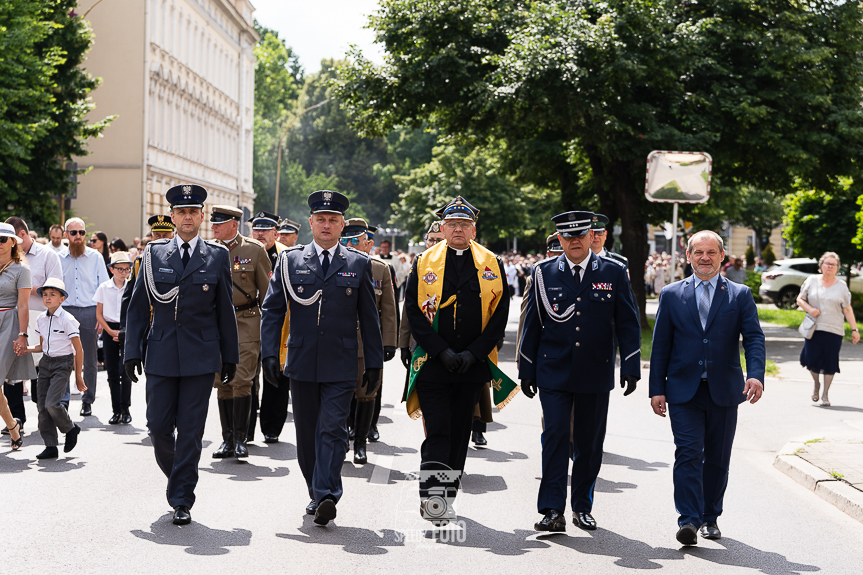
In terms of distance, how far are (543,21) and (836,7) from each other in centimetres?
725

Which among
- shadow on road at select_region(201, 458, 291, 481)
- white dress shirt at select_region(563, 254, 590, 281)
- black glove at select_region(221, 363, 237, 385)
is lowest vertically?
shadow on road at select_region(201, 458, 291, 481)

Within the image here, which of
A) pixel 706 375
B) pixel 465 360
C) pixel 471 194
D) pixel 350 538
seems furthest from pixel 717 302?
pixel 471 194

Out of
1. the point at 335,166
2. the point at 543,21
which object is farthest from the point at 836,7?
the point at 335,166

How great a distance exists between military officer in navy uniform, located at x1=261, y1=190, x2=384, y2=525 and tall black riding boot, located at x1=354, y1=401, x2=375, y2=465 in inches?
78.2

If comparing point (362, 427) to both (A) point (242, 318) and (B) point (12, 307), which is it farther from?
(B) point (12, 307)

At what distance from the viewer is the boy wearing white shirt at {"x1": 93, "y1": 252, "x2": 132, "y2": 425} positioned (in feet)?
35.4

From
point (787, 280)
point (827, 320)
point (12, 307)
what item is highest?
point (787, 280)

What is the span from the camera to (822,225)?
35094 millimetres

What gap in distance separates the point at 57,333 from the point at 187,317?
3008 millimetres

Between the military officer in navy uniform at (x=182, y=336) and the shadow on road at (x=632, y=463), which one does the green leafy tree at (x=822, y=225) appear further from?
the military officer in navy uniform at (x=182, y=336)

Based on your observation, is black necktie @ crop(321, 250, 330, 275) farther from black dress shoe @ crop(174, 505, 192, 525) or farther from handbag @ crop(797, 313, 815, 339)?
handbag @ crop(797, 313, 815, 339)

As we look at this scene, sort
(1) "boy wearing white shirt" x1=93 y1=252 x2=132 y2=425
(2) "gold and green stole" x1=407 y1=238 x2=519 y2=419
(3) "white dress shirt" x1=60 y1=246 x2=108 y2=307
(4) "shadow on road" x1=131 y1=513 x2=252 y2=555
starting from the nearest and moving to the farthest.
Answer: (4) "shadow on road" x1=131 y1=513 x2=252 y2=555
(2) "gold and green stole" x1=407 y1=238 x2=519 y2=419
(1) "boy wearing white shirt" x1=93 y1=252 x2=132 y2=425
(3) "white dress shirt" x1=60 y1=246 x2=108 y2=307

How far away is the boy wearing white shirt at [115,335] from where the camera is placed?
10.8m

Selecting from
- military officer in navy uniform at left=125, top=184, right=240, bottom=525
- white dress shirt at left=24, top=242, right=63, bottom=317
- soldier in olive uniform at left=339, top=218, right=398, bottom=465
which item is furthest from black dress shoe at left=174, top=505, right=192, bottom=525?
white dress shirt at left=24, top=242, right=63, bottom=317
